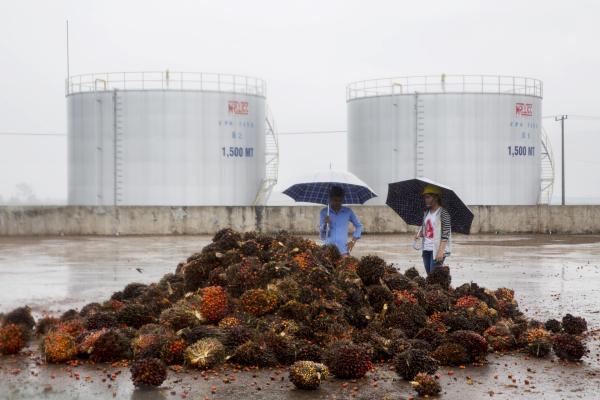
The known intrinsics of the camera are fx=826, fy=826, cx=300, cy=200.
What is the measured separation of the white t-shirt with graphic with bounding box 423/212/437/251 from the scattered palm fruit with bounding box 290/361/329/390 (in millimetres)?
4257

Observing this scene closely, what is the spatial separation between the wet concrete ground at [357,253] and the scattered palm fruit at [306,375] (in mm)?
85

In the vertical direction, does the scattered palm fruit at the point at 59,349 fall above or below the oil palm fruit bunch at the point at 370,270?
below

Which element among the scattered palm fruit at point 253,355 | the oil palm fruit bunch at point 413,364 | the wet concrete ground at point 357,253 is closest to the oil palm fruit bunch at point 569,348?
the wet concrete ground at point 357,253

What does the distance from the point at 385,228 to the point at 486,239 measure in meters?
3.43

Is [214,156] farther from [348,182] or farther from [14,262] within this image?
[348,182]

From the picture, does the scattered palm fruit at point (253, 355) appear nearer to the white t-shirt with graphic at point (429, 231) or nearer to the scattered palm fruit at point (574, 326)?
the scattered palm fruit at point (574, 326)

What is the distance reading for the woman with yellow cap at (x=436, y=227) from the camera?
10.6m

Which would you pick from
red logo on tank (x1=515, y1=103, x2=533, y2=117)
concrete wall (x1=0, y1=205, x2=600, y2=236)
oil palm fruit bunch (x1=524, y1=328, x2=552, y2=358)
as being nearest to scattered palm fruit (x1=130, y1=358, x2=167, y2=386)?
oil palm fruit bunch (x1=524, y1=328, x2=552, y2=358)

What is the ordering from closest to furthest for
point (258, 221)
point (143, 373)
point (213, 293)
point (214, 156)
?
point (143, 373) < point (213, 293) < point (258, 221) < point (214, 156)

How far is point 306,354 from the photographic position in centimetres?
746

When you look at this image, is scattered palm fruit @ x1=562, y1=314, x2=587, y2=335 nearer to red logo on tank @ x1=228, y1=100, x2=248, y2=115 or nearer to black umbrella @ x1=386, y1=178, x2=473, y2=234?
black umbrella @ x1=386, y1=178, x2=473, y2=234

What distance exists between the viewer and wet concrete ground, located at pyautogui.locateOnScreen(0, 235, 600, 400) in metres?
6.81

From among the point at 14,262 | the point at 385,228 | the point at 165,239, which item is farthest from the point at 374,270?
the point at 385,228

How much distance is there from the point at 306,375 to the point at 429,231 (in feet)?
14.7
